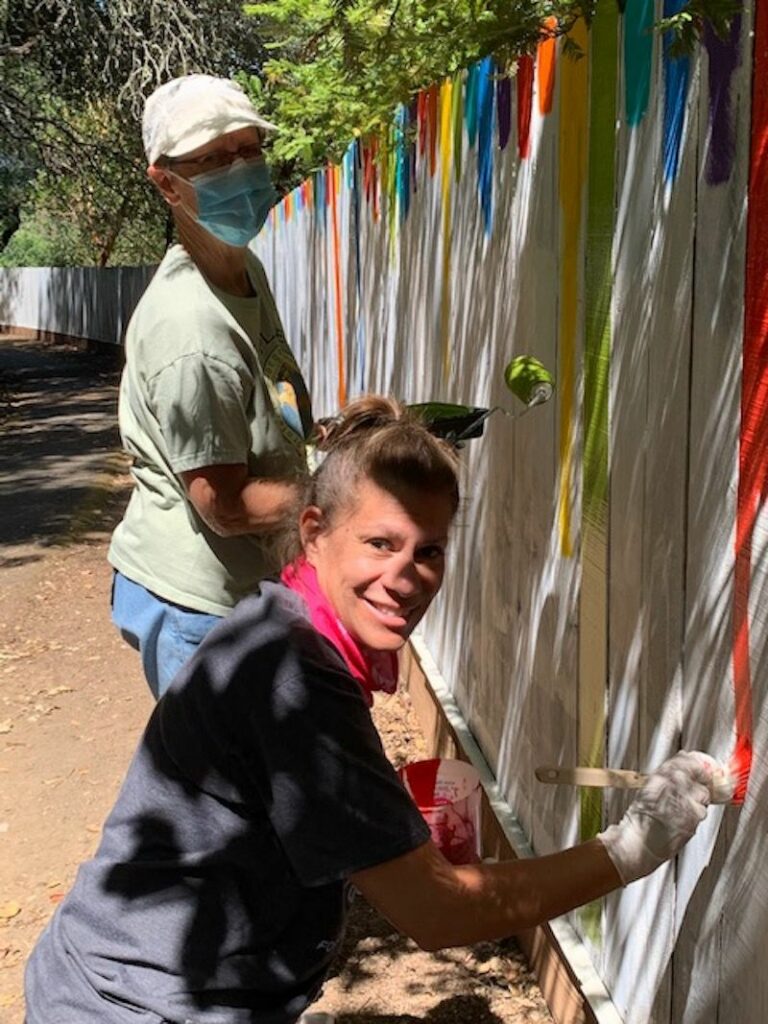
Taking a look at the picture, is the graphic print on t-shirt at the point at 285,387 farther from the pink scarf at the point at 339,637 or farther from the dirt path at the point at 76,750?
the dirt path at the point at 76,750

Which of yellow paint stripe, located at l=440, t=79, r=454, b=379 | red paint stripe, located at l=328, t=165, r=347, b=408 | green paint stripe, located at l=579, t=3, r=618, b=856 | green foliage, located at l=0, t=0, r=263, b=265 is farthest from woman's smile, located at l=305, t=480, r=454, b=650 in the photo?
green foliage, located at l=0, t=0, r=263, b=265

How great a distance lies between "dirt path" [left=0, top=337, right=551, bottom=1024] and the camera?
11.4ft

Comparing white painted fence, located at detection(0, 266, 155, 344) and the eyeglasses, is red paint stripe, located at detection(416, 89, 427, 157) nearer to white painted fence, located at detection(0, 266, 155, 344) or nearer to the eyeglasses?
the eyeglasses

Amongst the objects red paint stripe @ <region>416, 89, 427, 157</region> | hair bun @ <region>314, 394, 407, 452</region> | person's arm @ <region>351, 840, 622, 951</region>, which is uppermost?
red paint stripe @ <region>416, 89, 427, 157</region>

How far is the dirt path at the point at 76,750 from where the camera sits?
3477 mm

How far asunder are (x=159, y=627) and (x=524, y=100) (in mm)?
1631

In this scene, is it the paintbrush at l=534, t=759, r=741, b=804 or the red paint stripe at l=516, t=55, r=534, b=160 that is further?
the red paint stripe at l=516, t=55, r=534, b=160

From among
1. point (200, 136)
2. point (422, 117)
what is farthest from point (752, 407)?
point (422, 117)

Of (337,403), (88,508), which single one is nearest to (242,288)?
(337,403)

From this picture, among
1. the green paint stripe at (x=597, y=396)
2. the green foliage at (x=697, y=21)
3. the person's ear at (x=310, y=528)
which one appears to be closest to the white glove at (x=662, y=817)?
the person's ear at (x=310, y=528)

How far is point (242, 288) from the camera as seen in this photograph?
2.96 meters

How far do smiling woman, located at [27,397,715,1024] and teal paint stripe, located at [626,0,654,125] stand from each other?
87 centimetres

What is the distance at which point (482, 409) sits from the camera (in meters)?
2.96

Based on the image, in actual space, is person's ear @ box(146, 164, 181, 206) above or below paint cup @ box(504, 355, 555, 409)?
above
